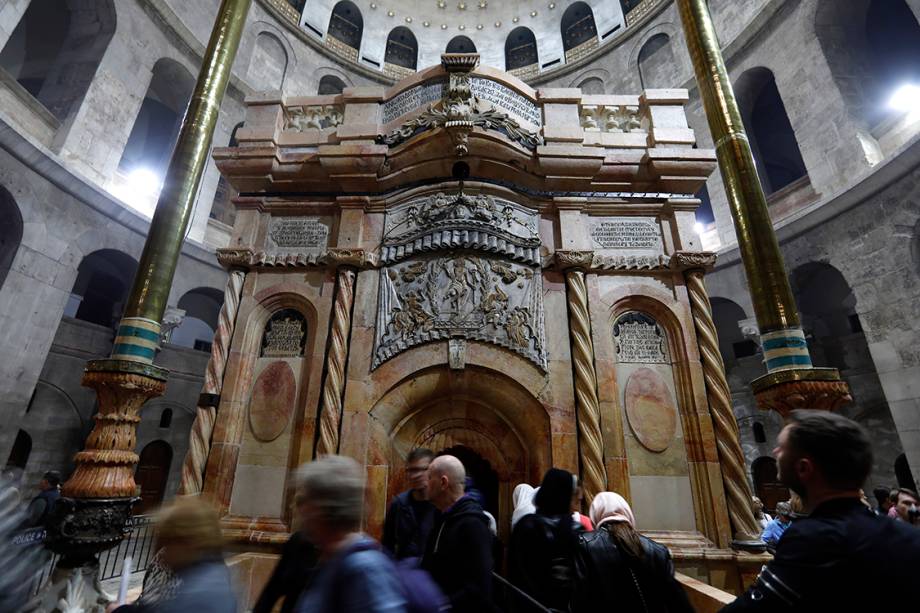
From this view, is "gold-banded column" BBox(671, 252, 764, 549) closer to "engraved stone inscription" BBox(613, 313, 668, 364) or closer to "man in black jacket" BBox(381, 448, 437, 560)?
"engraved stone inscription" BBox(613, 313, 668, 364)

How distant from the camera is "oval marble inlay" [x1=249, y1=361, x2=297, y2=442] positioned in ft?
20.7

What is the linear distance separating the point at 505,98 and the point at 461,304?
398cm

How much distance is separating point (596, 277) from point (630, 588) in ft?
17.1

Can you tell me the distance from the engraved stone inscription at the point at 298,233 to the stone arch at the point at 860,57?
13750 mm

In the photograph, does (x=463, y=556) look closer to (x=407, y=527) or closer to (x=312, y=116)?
(x=407, y=527)

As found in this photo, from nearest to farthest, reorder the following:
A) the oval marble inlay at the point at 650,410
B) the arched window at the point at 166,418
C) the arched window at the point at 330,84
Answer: the oval marble inlay at the point at 650,410 < the arched window at the point at 166,418 < the arched window at the point at 330,84

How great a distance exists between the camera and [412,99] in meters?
7.82

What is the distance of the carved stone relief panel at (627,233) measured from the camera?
7.18 metres

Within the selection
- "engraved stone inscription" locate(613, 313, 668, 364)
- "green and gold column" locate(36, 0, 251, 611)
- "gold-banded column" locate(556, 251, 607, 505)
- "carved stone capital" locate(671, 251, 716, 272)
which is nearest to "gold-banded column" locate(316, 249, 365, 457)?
"green and gold column" locate(36, 0, 251, 611)

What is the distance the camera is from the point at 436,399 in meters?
6.69

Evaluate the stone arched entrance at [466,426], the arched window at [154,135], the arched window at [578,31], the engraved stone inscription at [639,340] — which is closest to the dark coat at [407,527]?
the stone arched entrance at [466,426]

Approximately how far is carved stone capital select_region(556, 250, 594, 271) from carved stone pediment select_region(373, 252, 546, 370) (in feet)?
1.43

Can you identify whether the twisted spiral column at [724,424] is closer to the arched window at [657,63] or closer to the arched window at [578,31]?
the arched window at [657,63]

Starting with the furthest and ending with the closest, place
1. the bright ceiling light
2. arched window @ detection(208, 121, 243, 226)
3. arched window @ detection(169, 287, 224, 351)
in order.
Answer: arched window @ detection(169, 287, 224, 351) < arched window @ detection(208, 121, 243, 226) < the bright ceiling light
